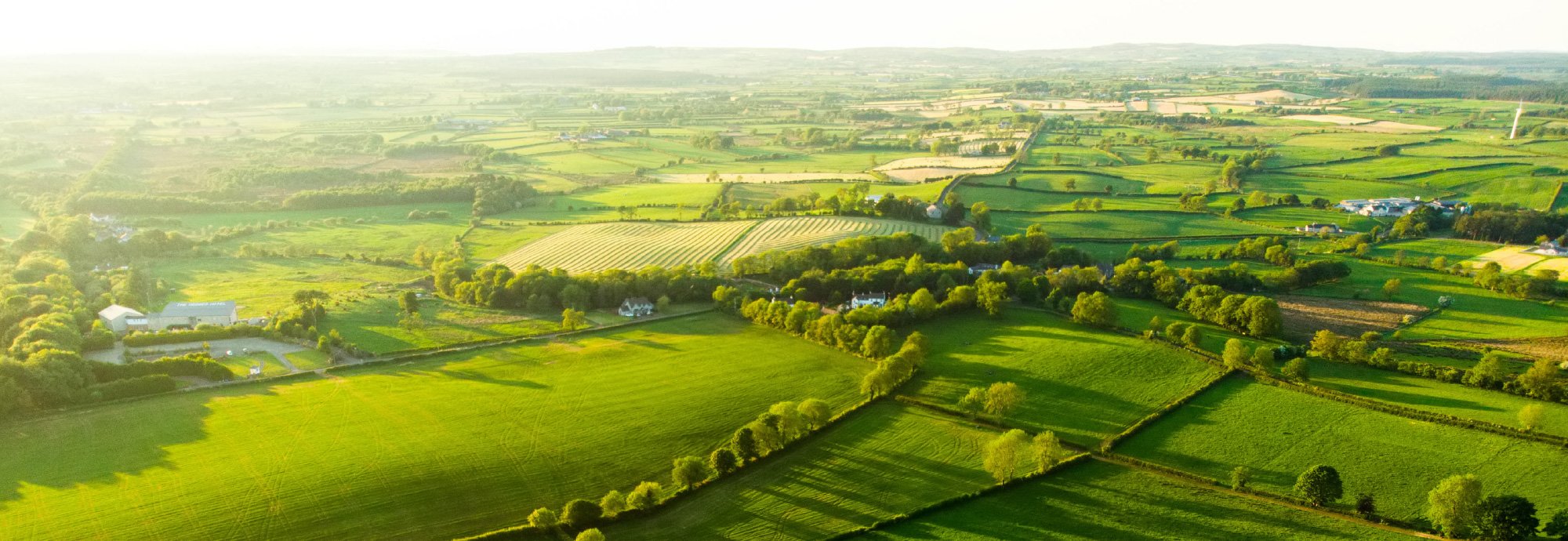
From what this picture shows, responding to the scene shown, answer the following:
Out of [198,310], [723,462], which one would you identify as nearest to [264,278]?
[198,310]

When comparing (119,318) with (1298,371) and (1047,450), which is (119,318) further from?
(1298,371)

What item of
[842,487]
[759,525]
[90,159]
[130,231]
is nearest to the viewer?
[759,525]

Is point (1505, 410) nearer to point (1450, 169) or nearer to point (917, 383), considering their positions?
point (917, 383)

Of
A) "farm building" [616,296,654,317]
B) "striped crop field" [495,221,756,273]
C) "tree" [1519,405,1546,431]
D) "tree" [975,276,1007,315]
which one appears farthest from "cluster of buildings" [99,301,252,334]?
"tree" [1519,405,1546,431]

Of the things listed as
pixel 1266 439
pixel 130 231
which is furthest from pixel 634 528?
pixel 130 231

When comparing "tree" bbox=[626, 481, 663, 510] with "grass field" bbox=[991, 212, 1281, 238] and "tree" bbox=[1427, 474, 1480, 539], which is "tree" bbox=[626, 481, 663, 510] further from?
"grass field" bbox=[991, 212, 1281, 238]

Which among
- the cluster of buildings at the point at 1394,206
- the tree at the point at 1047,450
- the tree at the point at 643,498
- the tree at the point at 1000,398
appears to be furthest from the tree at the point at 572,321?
the cluster of buildings at the point at 1394,206

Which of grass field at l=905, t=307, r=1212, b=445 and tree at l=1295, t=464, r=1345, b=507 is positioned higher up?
tree at l=1295, t=464, r=1345, b=507
